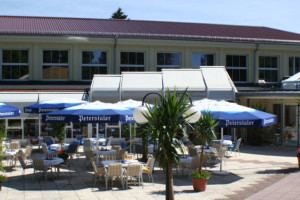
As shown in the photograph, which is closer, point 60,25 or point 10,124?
point 10,124

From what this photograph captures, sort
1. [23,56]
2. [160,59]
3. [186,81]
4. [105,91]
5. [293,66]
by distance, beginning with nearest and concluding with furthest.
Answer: [105,91] → [186,81] → [23,56] → [160,59] → [293,66]

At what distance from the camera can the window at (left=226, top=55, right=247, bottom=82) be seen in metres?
29.1

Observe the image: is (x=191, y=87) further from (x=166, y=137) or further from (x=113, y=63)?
(x=166, y=137)

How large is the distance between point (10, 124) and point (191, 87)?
11.5 m

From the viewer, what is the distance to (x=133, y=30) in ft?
97.5

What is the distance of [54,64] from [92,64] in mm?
2624

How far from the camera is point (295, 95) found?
2183 cm

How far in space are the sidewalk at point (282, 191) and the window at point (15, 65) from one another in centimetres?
1909

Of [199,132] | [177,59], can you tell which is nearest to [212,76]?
[177,59]

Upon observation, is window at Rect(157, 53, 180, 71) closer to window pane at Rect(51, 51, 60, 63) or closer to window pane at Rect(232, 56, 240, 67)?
window pane at Rect(232, 56, 240, 67)

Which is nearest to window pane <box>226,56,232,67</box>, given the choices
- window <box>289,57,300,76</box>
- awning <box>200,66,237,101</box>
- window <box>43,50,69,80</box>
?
awning <box>200,66,237,101</box>

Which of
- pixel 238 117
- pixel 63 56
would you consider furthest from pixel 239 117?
pixel 63 56

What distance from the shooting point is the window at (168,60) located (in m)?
28.0

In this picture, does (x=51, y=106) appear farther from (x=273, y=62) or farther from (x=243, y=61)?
(x=273, y=62)
